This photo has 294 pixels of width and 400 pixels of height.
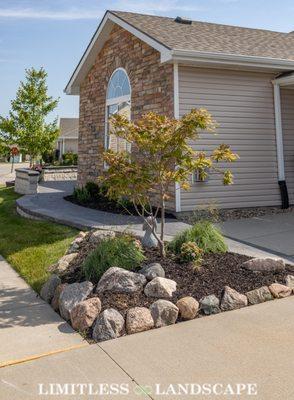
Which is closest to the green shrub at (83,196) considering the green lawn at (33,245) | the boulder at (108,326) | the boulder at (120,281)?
the green lawn at (33,245)

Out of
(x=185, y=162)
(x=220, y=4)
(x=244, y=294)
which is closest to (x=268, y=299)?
(x=244, y=294)

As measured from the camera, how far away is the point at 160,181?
194 inches

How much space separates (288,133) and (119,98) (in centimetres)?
494

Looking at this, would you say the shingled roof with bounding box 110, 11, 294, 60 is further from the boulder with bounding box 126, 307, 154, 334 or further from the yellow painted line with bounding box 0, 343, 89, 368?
the yellow painted line with bounding box 0, 343, 89, 368

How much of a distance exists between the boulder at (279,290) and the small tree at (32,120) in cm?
2080

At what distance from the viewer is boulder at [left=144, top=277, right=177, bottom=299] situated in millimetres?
A: 4019

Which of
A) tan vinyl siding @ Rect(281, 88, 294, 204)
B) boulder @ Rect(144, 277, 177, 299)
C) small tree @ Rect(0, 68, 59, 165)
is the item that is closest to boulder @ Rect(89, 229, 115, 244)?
boulder @ Rect(144, 277, 177, 299)

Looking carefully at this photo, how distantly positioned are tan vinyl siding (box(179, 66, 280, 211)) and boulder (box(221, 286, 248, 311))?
497 centimetres

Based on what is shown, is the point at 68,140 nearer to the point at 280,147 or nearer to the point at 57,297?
the point at 280,147

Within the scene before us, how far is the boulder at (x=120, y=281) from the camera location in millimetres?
4117

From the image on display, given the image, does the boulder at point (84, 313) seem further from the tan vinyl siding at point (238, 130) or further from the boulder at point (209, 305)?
the tan vinyl siding at point (238, 130)

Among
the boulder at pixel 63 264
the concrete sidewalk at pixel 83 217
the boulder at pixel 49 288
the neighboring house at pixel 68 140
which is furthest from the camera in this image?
the neighboring house at pixel 68 140

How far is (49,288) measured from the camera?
449cm

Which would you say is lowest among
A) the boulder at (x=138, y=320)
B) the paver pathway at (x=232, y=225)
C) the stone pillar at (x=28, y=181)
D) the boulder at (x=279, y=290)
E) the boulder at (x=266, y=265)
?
the boulder at (x=138, y=320)
